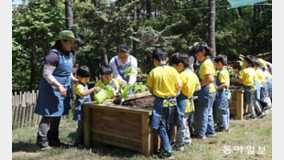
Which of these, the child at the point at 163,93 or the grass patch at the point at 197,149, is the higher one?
the child at the point at 163,93

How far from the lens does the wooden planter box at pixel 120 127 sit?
139 inches

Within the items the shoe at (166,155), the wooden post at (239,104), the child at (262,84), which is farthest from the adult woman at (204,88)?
the child at (262,84)

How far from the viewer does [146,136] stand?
3.52 m

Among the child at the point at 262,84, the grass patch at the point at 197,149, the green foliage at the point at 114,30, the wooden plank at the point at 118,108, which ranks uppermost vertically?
the green foliage at the point at 114,30

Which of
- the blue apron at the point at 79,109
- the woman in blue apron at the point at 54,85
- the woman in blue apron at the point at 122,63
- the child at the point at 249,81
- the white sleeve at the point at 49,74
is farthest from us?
the child at the point at 249,81

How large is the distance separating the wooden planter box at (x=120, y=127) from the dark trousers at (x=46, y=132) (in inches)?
20.9

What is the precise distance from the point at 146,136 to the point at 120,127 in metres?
0.51

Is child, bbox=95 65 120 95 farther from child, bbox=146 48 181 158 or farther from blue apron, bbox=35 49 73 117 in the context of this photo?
child, bbox=146 48 181 158

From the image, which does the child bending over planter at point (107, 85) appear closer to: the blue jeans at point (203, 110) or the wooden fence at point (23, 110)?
the blue jeans at point (203, 110)

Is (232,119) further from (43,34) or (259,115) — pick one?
(43,34)

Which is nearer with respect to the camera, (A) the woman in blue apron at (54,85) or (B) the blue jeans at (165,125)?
(B) the blue jeans at (165,125)

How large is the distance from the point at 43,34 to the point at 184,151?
318 inches

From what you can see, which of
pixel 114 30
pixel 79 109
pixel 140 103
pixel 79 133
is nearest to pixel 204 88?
pixel 140 103

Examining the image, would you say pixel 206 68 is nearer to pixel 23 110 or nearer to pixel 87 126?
pixel 87 126
